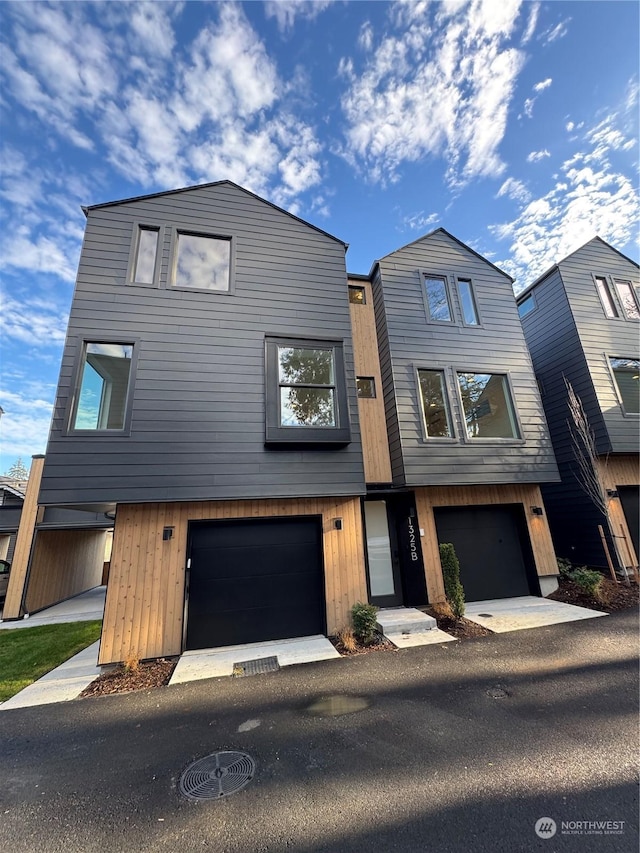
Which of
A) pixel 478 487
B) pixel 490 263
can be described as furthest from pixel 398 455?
pixel 490 263

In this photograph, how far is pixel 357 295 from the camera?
895 centimetres

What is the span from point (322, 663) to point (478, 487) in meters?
5.35

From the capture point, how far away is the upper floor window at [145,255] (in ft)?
22.1

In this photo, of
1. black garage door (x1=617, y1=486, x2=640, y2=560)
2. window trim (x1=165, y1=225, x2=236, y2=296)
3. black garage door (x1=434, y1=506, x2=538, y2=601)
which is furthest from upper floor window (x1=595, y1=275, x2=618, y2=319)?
window trim (x1=165, y1=225, x2=236, y2=296)

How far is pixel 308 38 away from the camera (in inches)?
301

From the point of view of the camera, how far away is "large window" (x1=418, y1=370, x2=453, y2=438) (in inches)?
309

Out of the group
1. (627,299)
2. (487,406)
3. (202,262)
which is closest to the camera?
(202,262)

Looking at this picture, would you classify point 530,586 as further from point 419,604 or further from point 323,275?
point 323,275

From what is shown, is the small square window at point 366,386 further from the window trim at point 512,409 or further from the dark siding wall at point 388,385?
the window trim at point 512,409

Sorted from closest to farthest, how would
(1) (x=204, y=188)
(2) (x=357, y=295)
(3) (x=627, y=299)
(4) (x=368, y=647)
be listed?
(4) (x=368, y=647) < (1) (x=204, y=188) < (2) (x=357, y=295) < (3) (x=627, y=299)

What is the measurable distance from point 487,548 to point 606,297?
9.15 metres

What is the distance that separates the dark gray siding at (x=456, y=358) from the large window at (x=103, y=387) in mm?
5483

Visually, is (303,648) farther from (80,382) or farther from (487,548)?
(80,382)

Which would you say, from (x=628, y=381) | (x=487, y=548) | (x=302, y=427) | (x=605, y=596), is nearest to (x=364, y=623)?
(x=302, y=427)
